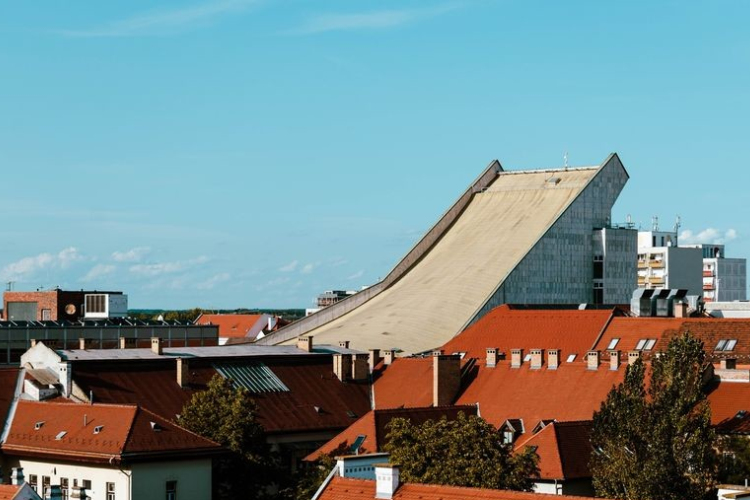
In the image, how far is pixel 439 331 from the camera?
438 feet

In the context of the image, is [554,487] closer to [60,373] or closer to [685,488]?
[685,488]

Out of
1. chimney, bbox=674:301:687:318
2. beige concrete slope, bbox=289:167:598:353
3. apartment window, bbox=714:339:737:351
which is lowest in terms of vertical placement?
apartment window, bbox=714:339:737:351

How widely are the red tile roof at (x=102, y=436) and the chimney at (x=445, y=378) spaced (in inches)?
838

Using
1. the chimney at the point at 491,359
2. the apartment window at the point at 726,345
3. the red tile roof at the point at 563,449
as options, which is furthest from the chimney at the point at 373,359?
the red tile roof at the point at 563,449

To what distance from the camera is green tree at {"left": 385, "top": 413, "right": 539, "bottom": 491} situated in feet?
219

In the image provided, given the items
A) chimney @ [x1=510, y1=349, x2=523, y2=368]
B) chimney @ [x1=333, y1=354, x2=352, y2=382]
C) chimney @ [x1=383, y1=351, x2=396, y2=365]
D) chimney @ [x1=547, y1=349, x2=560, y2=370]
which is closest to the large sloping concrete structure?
chimney @ [x1=383, y1=351, x2=396, y2=365]

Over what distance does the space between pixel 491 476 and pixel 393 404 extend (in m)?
29.5

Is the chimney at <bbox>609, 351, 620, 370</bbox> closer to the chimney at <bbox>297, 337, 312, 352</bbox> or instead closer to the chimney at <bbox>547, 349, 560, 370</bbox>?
the chimney at <bbox>547, 349, 560, 370</bbox>

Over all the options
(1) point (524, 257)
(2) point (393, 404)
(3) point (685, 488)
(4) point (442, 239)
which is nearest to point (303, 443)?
(2) point (393, 404)

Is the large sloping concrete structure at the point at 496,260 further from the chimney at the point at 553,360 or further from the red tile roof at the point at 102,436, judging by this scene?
the red tile roof at the point at 102,436

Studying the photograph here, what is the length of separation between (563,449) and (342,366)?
87.6ft

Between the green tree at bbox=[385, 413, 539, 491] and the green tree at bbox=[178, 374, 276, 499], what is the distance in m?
9.84

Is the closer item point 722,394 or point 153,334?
point 722,394

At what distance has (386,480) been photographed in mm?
45938
